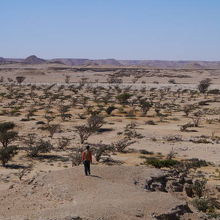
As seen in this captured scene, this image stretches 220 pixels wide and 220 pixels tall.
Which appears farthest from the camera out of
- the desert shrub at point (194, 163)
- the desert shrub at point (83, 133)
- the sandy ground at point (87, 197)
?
the desert shrub at point (83, 133)

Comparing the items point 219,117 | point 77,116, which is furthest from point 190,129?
point 77,116

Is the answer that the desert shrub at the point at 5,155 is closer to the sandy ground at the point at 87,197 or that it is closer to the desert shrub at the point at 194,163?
the sandy ground at the point at 87,197

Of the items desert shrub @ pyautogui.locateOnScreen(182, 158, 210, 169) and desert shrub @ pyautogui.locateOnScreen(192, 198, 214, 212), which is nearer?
desert shrub @ pyautogui.locateOnScreen(192, 198, 214, 212)

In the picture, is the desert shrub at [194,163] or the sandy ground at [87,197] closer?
the sandy ground at [87,197]

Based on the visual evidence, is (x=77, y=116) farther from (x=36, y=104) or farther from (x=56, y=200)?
(x=56, y=200)

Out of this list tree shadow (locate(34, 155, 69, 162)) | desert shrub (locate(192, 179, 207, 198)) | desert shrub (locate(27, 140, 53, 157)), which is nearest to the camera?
desert shrub (locate(192, 179, 207, 198))

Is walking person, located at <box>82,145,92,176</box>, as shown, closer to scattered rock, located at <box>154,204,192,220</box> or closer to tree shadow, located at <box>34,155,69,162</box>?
scattered rock, located at <box>154,204,192,220</box>

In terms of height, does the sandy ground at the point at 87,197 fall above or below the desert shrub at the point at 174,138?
above

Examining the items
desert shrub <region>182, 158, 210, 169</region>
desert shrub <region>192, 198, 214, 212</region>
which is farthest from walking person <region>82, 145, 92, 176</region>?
desert shrub <region>182, 158, 210, 169</region>

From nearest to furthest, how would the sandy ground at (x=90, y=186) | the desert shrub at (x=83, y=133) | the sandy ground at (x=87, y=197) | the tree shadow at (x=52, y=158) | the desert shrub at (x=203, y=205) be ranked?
the sandy ground at (x=87, y=197)
the sandy ground at (x=90, y=186)
the desert shrub at (x=203, y=205)
the tree shadow at (x=52, y=158)
the desert shrub at (x=83, y=133)

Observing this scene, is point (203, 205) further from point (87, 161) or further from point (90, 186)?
point (87, 161)

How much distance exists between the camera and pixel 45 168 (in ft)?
77.3

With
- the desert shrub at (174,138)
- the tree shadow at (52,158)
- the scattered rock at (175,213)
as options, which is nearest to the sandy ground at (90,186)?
the tree shadow at (52,158)

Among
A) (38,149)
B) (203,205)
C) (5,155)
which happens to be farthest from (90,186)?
(38,149)
